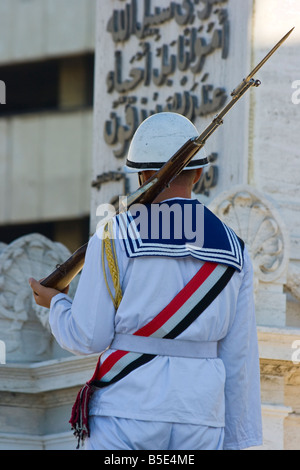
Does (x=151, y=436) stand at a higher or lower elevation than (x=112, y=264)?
lower

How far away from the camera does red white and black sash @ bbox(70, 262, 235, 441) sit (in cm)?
334

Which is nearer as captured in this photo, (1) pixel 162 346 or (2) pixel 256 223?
(1) pixel 162 346

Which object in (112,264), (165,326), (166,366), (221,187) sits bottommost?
(166,366)

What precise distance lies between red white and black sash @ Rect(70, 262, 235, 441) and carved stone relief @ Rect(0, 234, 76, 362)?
10.9 feet

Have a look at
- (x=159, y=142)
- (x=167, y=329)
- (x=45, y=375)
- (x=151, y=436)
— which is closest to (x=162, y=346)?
(x=167, y=329)

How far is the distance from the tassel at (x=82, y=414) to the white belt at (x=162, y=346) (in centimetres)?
15

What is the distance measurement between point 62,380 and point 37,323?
511 mm

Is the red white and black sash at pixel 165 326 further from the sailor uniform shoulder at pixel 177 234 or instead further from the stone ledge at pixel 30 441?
the stone ledge at pixel 30 441

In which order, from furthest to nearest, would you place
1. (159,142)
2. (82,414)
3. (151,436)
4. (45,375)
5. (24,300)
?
(24,300) < (45,375) < (159,142) < (82,414) < (151,436)

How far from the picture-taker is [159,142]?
355cm

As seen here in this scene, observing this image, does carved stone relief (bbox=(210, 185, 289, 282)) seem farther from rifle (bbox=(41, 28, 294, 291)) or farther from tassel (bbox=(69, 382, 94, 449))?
tassel (bbox=(69, 382, 94, 449))

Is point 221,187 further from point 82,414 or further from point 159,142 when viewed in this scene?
point 82,414

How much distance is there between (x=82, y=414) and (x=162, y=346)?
0.29m

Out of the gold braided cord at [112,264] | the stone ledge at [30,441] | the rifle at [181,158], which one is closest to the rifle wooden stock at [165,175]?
the rifle at [181,158]
